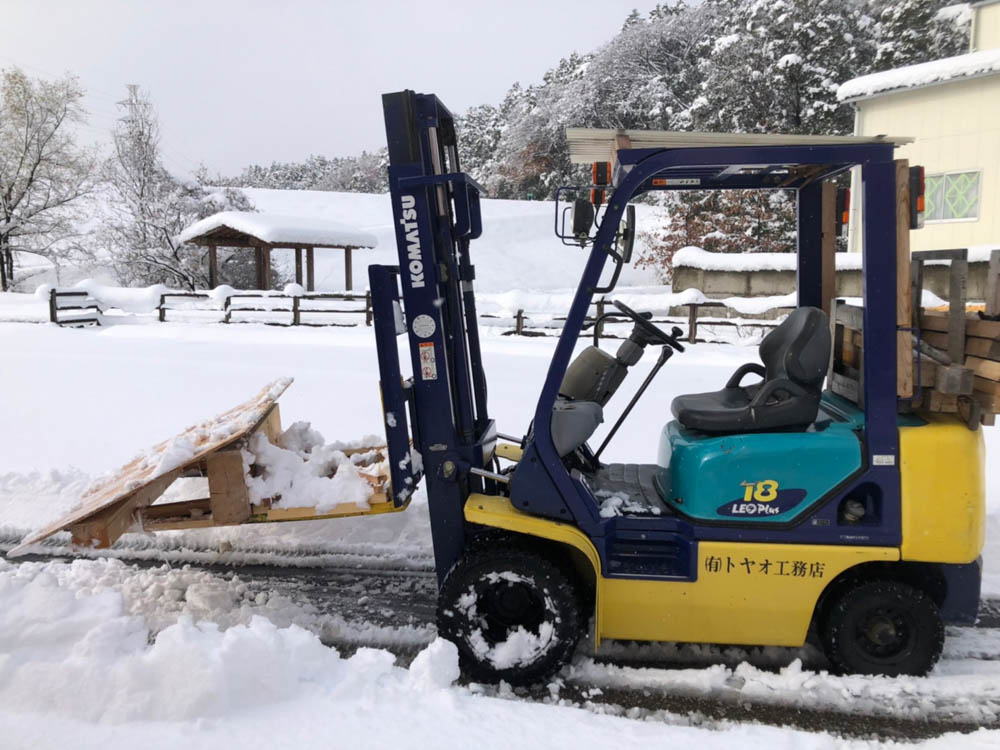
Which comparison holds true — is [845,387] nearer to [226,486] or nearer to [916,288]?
[916,288]

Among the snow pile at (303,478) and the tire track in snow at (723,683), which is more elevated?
the snow pile at (303,478)

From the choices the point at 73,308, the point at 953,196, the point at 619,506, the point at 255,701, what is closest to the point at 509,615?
the point at 619,506

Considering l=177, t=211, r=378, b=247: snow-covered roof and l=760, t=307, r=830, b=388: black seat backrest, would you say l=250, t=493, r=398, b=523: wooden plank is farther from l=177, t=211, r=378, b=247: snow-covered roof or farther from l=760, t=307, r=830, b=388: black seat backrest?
l=177, t=211, r=378, b=247: snow-covered roof

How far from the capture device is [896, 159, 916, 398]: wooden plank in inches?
133

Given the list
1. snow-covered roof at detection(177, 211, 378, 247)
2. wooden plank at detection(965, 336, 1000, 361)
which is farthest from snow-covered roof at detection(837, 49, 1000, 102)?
snow-covered roof at detection(177, 211, 378, 247)

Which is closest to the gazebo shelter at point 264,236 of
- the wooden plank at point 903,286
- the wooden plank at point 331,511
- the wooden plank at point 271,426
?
the wooden plank at point 271,426

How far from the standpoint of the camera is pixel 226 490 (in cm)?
410

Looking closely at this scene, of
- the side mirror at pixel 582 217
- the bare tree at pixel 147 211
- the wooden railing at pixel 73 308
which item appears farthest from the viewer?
the bare tree at pixel 147 211

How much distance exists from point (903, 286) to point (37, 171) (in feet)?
111

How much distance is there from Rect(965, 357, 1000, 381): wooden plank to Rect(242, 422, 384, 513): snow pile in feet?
9.80

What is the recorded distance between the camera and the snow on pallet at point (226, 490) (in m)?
3.96

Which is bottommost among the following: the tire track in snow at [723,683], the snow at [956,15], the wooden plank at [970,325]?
the tire track in snow at [723,683]

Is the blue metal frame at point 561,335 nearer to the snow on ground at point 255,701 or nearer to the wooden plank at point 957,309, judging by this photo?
the wooden plank at point 957,309

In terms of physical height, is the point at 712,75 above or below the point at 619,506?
above
